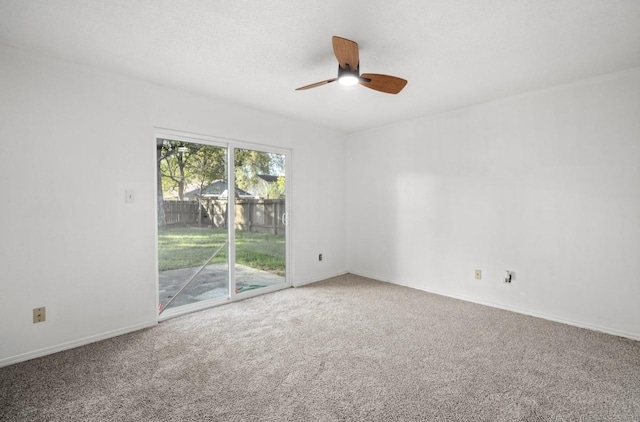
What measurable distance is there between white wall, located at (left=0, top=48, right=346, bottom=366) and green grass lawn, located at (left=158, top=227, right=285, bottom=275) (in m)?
0.21

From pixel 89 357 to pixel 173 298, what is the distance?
946 mm

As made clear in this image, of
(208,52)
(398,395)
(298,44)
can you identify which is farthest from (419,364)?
(208,52)

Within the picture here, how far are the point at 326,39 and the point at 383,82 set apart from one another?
1.78ft

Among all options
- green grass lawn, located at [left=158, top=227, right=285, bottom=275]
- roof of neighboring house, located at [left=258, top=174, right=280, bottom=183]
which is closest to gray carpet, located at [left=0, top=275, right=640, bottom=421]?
green grass lawn, located at [left=158, top=227, right=285, bottom=275]

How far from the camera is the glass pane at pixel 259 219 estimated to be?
3.79 meters

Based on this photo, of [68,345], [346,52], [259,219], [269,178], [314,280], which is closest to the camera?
[346,52]

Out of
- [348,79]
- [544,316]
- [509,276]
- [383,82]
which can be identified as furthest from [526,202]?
[348,79]

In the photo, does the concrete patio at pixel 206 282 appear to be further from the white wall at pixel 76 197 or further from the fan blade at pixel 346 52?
the fan blade at pixel 346 52

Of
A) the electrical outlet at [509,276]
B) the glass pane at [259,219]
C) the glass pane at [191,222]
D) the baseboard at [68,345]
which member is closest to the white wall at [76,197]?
→ the baseboard at [68,345]

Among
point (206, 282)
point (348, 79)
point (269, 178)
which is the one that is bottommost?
point (206, 282)

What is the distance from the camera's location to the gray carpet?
5.88ft

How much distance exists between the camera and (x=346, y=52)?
6.59 feet

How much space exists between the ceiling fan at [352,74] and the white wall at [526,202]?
5.64 ft

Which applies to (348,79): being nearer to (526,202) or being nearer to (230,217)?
(230,217)
